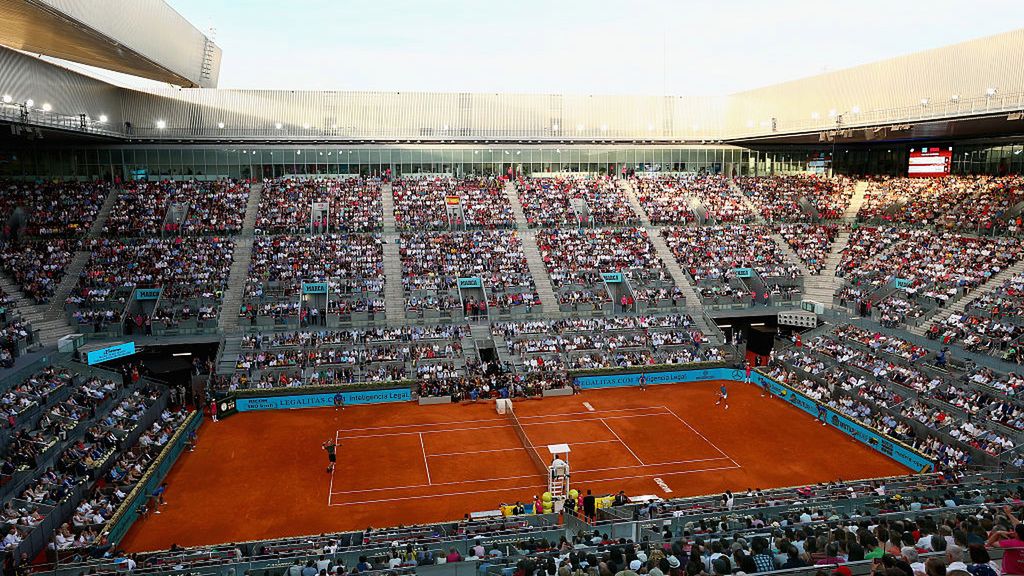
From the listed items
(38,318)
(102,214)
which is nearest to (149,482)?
(38,318)

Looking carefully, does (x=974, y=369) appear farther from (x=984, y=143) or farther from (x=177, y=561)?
(x=177, y=561)

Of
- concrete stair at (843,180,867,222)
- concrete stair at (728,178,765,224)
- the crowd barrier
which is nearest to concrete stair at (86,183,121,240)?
the crowd barrier

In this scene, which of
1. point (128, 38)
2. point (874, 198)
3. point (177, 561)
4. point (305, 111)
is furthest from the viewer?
point (305, 111)

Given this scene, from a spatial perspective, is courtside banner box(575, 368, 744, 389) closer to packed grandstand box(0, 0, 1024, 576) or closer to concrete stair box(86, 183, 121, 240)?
packed grandstand box(0, 0, 1024, 576)

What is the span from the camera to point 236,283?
45.8 m

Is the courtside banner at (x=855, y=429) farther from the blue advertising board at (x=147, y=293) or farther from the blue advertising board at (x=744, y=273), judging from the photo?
the blue advertising board at (x=147, y=293)

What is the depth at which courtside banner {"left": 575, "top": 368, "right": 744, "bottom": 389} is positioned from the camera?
39625mm

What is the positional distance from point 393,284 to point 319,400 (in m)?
11.8

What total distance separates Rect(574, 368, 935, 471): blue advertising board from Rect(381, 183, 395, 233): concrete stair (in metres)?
22.5

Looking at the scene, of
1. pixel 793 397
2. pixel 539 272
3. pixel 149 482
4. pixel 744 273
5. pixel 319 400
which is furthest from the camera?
pixel 539 272

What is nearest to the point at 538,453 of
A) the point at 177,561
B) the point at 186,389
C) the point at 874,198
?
the point at 177,561

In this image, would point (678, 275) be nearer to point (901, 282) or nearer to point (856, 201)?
point (901, 282)

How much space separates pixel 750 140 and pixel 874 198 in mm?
12014

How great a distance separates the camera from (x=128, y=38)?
3672 cm
